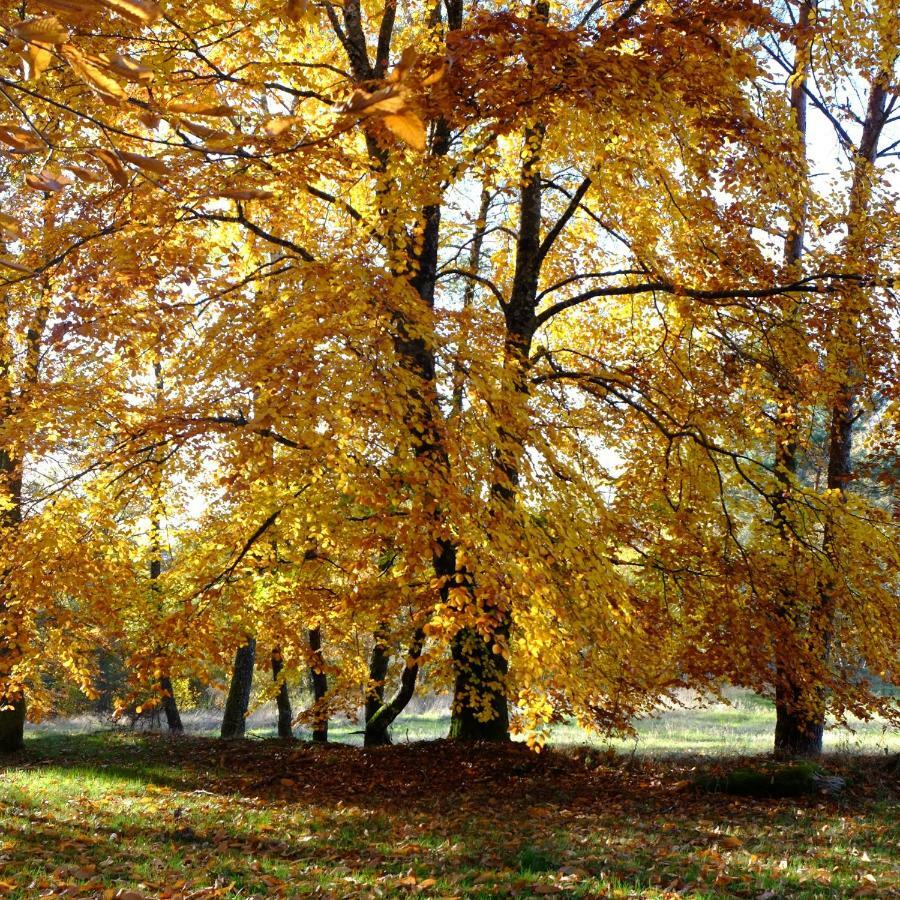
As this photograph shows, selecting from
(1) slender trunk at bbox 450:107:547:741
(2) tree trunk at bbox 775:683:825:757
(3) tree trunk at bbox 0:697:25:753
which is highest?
(1) slender trunk at bbox 450:107:547:741

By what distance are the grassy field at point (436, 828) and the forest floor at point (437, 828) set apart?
23 millimetres

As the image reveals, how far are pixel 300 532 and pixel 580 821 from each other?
4532 millimetres

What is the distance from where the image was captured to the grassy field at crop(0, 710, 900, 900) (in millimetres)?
4852

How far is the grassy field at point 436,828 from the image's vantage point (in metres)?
4.85

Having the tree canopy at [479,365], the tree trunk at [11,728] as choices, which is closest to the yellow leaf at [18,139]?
the tree canopy at [479,365]

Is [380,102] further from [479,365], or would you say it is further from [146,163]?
[479,365]

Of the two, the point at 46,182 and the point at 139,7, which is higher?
the point at 139,7

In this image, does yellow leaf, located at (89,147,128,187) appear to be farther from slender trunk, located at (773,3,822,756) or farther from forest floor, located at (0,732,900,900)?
slender trunk, located at (773,3,822,756)

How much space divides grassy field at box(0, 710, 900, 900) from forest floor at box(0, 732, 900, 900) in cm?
2

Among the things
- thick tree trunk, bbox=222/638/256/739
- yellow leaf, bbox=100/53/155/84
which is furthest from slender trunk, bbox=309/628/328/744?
yellow leaf, bbox=100/53/155/84

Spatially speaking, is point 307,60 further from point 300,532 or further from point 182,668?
point 182,668

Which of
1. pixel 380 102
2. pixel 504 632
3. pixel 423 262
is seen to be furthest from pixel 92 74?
pixel 423 262

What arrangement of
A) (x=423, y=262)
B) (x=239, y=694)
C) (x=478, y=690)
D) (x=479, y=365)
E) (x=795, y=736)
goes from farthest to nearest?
(x=239, y=694) < (x=795, y=736) < (x=478, y=690) < (x=423, y=262) < (x=479, y=365)

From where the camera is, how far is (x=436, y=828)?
6.73 m
